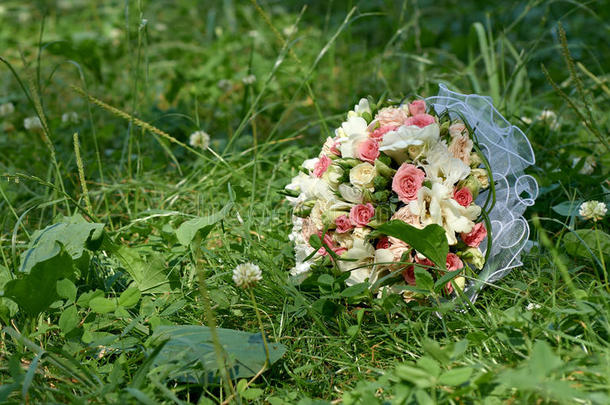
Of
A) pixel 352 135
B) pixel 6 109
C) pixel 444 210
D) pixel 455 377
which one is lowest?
pixel 6 109

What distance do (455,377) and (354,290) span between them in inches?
14.3

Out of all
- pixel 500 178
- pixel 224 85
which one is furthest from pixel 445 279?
pixel 224 85

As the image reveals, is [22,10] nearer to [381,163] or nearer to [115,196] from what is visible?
[115,196]

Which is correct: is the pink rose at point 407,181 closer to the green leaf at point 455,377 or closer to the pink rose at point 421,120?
the pink rose at point 421,120

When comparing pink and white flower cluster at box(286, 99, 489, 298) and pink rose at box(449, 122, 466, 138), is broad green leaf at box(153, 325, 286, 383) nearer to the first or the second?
pink and white flower cluster at box(286, 99, 489, 298)

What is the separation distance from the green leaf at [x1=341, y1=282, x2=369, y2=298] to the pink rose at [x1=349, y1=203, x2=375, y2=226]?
0.48 feet

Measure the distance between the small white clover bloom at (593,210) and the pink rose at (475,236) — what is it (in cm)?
36

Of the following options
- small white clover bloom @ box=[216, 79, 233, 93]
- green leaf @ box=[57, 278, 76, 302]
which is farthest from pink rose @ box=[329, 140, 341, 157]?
→ small white clover bloom @ box=[216, 79, 233, 93]

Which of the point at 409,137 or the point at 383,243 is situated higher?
the point at 409,137

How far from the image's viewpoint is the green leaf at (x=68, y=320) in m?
1.33

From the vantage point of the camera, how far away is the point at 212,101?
293 centimetres

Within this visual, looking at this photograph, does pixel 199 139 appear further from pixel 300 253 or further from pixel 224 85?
pixel 300 253

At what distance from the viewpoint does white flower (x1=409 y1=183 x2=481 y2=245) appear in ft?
4.35

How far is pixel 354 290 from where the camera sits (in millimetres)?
1347
